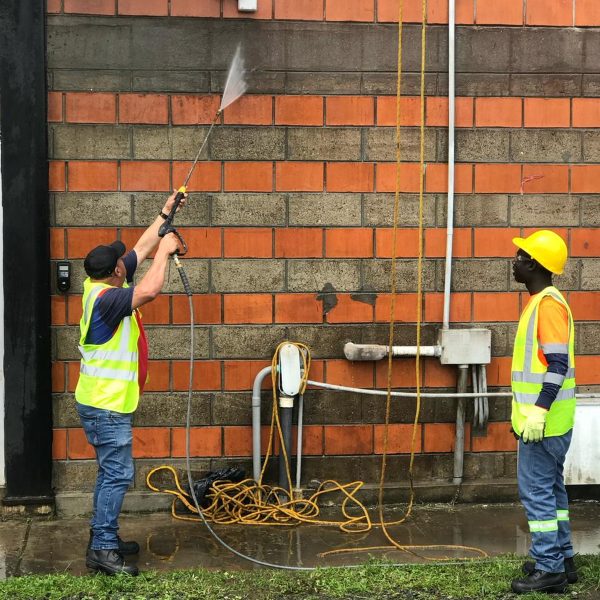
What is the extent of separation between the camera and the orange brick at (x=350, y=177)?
661 cm

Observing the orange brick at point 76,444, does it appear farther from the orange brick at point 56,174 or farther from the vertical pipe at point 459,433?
the vertical pipe at point 459,433

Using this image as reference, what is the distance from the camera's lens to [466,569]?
5406 mm

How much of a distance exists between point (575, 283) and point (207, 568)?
3273 millimetres

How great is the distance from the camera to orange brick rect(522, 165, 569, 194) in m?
6.76

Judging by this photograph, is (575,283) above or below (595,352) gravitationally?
above

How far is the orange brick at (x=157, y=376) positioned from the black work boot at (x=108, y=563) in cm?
141

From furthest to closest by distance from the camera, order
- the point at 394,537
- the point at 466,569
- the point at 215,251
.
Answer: the point at 215,251, the point at 394,537, the point at 466,569

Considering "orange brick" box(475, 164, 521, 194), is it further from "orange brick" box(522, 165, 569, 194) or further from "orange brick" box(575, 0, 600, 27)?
"orange brick" box(575, 0, 600, 27)

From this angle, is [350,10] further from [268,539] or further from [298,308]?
[268,539]

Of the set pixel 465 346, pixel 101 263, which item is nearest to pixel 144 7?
pixel 101 263

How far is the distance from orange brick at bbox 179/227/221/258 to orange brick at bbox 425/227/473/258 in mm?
1456

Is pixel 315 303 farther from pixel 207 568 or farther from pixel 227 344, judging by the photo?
pixel 207 568

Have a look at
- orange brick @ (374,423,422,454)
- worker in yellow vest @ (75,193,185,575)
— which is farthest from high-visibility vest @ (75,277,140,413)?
orange brick @ (374,423,422,454)

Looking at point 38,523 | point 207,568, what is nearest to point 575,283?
point 207,568
